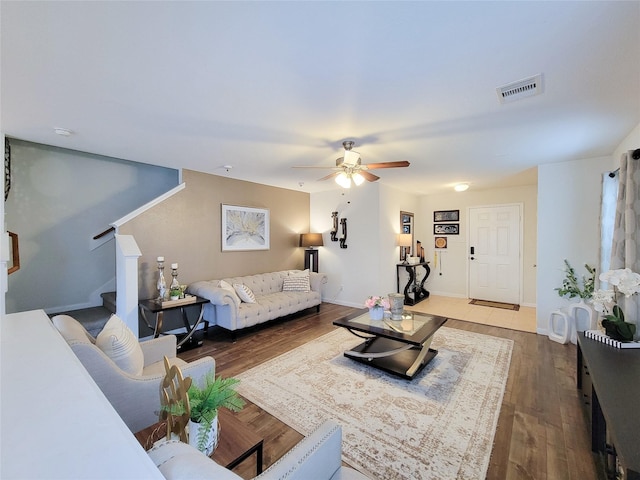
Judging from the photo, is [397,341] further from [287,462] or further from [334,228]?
[334,228]

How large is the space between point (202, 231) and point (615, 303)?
5017mm

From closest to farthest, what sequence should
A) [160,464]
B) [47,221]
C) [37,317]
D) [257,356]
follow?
1. [160,464]
2. [37,317]
3. [257,356]
4. [47,221]

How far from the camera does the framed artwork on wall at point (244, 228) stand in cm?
475

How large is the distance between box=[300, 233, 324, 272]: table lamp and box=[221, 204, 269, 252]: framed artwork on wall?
833 millimetres

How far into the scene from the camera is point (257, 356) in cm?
330

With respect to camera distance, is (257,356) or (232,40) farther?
(257,356)

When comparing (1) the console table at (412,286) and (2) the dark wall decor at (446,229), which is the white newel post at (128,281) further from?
(2) the dark wall decor at (446,229)

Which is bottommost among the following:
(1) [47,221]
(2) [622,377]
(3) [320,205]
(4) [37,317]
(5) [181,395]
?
(2) [622,377]

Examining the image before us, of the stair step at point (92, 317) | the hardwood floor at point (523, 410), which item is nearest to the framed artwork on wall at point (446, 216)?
the hardwood floor at point (523, 410)

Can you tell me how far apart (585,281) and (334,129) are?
386 cm

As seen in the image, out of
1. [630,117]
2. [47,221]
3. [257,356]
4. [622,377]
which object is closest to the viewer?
[622,377]

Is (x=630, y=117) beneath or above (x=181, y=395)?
above

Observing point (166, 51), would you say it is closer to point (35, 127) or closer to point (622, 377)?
point (35, 127)

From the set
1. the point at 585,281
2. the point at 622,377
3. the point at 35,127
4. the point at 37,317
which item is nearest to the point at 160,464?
the point at 37,317
